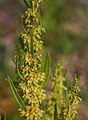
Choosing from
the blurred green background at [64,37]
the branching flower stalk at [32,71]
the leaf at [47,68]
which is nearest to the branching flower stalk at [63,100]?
the branching flower stalk at [32,71]

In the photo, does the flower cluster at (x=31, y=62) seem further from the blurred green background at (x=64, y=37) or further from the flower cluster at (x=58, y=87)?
the blurred green background at (x=64, y=37)

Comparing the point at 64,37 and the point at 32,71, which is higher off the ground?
the point at 64,37

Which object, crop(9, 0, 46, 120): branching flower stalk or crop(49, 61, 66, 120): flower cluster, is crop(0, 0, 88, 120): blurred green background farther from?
crop(9, 0, 46, 120): branching flower stalk

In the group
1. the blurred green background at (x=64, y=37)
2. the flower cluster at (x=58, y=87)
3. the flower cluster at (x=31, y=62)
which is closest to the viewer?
the flower cluster at (x=31, y=62)

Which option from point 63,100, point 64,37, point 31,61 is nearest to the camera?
point 31,61

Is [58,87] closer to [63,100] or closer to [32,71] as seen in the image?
[63,100]

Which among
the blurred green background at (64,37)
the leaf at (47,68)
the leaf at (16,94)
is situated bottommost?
the leaf at (16,94)

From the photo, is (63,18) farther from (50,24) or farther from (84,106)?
(84,106)

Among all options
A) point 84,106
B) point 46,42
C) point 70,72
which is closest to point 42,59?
point 84,106

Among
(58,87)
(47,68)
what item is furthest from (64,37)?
(47,68)
